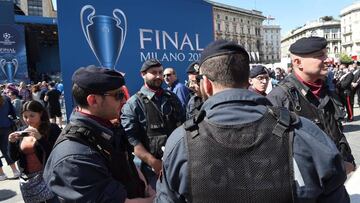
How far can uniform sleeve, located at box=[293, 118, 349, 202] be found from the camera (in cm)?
132

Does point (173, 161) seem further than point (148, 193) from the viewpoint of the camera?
No

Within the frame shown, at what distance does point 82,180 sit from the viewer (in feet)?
5.90

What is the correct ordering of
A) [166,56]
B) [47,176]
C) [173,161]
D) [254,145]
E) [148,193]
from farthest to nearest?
[166,56] → [148,193] → [47,176] → [173,161] → [254,145]

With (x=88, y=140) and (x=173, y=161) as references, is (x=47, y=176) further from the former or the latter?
(x=173, y=161)

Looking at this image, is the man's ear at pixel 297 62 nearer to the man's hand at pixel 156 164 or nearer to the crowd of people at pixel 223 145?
the crowd of people at pixel 223 145

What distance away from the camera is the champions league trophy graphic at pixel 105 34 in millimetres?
4934

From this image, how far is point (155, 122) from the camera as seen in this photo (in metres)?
3.40

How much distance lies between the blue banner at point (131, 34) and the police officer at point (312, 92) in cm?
295

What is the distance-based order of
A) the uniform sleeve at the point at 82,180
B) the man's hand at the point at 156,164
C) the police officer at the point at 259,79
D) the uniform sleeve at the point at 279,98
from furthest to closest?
the police officer at the point at 259,79, the man's hand at the point at 156,164, the uniform sleeve at the point at 279,98, the uniform sleeve at the point at 82,180

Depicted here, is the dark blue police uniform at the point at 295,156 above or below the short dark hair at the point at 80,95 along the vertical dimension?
below

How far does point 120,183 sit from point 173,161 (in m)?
0.70

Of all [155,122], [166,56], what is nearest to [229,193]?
[155,122]

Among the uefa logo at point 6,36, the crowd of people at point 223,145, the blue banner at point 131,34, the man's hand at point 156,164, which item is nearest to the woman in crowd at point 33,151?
the crowd of people at point 223,145

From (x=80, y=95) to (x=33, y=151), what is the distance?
1563mm
